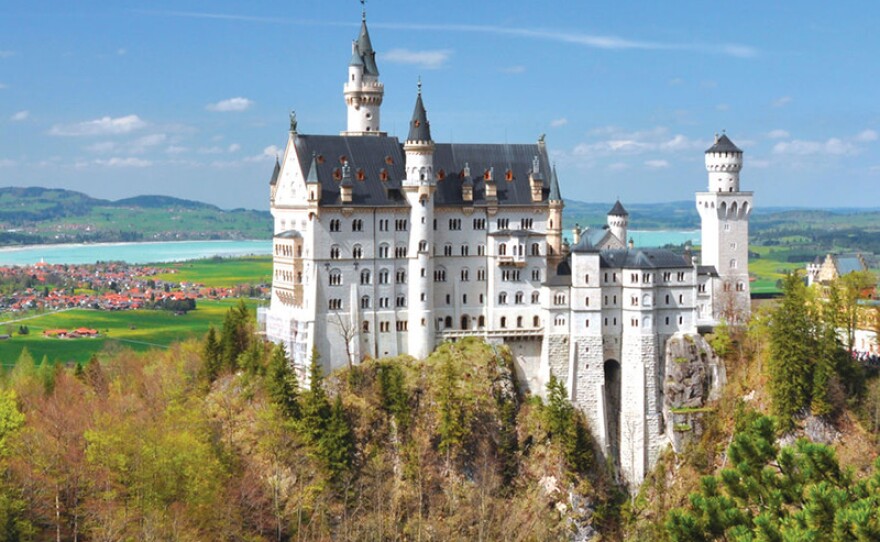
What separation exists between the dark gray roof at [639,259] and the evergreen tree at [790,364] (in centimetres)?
881

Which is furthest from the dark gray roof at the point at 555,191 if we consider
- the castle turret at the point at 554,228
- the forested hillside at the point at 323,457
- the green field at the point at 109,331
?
the green field at the point at 109,331

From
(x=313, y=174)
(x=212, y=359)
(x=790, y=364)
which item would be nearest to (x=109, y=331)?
(x=212, y=359)

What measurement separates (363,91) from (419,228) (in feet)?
49.8

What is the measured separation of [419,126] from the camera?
8856 cm

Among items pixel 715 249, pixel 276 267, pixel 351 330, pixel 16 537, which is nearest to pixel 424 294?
pixel 351 330

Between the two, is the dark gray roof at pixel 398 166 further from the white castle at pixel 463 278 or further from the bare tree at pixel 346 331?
the bare tree at pixel 346 331

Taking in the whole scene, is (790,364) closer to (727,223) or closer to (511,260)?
(727,223)

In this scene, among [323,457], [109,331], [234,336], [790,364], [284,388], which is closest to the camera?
[323,457]

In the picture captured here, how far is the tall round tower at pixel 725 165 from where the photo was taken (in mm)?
97875

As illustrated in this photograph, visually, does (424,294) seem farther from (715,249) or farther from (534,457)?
(715,249)

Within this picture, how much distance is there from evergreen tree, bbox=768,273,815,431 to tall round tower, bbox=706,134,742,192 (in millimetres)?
15008

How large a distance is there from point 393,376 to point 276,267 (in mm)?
13809

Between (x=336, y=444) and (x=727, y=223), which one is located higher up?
(x=727, y=223)

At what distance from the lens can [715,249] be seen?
320 feet
